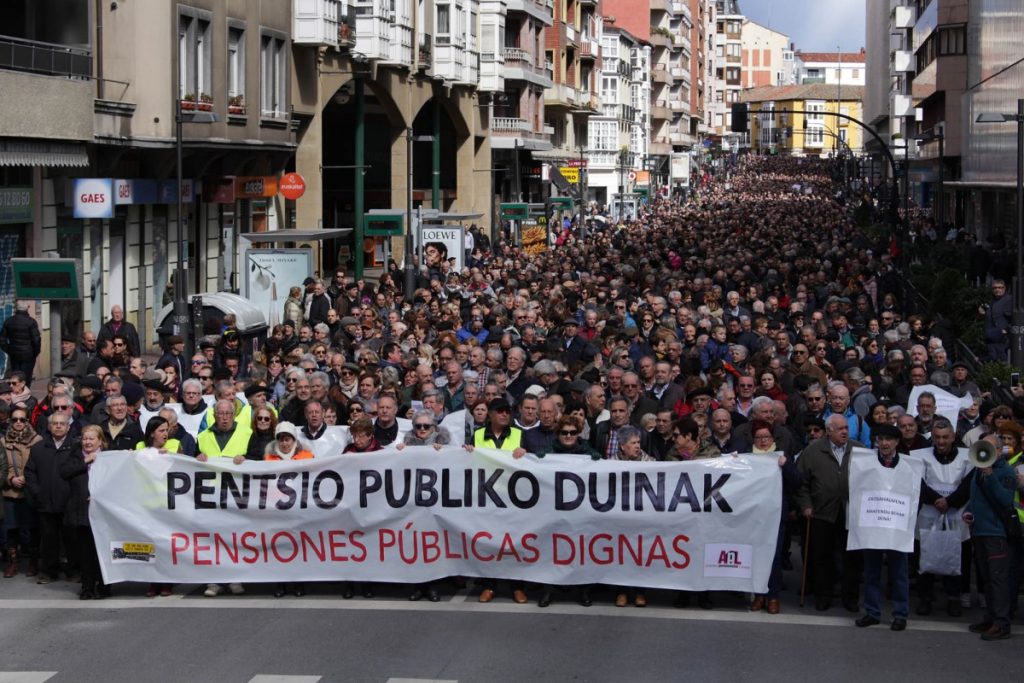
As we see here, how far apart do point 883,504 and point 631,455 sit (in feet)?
6.31

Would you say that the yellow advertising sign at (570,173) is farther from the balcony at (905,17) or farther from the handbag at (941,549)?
the handbag at (941,549)

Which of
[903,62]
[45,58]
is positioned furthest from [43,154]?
[903,62]

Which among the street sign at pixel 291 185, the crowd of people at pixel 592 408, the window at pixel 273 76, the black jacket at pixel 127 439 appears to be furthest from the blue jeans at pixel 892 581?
Answer: the street sign at pixel 291 185

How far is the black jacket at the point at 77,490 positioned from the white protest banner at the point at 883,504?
580cm

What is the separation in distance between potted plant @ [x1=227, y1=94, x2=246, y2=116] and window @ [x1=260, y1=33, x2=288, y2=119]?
164 cm

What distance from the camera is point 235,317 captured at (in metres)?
24.9

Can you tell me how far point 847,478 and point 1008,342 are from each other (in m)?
12.3

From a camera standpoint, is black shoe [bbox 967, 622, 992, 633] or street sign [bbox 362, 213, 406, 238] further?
street sign [bbox 362, 213, 406, 238]

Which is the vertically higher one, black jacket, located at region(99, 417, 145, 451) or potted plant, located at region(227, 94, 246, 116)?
potted plant, located at region(227, 94, 246, 116)

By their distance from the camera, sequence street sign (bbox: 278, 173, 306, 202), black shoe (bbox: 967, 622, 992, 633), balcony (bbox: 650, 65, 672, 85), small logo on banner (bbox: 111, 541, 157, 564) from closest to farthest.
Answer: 1. black shoe (bbox: 967, 622, 992, 633)
2. small logo on banner (bbox: 111, 541, 157, 564)
3. street sign (bbox: 278, 173, 306, 202)
4. balcony (bbox: 650, 65, 672, 85)

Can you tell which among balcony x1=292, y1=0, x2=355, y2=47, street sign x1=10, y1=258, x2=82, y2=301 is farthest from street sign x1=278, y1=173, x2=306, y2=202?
street sign x1=10, y1=258, x2=82, y2=301

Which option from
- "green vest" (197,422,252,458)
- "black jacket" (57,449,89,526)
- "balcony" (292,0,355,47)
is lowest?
"black jacket" (57,449,89,526)

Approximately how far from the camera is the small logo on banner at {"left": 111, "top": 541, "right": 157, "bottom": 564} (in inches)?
530

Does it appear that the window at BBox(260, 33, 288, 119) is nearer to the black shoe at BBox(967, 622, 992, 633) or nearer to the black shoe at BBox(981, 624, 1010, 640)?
the black shoe at BBox(967, 622, 992, 633)
